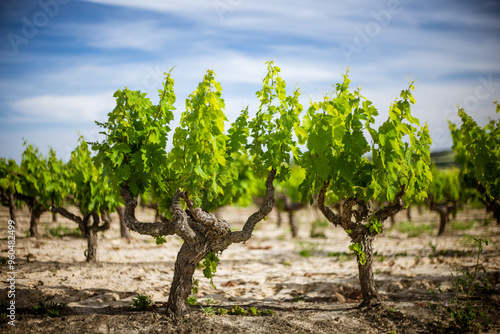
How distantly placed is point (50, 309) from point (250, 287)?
4093 millimetres

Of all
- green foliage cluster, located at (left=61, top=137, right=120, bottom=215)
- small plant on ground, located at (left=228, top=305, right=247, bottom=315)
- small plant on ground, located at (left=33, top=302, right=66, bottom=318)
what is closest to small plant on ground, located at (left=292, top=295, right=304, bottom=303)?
small plant on ground, located at (left=228, top=305, right=247, bottom=315)

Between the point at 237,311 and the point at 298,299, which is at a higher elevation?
the point at 237,311

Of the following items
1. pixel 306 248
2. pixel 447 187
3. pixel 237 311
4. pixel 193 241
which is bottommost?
pixel 306 248

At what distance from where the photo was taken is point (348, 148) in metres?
5.71

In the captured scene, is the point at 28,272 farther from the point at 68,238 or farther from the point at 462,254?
the point at 462,254

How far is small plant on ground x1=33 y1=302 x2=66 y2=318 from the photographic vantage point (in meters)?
5.57

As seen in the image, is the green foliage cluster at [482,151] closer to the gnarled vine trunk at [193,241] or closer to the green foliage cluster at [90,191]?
the gnarled vine trunk at [193,241]

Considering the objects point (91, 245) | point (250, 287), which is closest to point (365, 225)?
point (250, 287)

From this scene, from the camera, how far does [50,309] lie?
5.82 metres

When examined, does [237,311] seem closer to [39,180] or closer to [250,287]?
[250,287]

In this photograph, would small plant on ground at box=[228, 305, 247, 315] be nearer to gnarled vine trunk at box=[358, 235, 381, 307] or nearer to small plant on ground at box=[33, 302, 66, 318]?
gnarled vine trunk at box=[358, 235, 381, 307]

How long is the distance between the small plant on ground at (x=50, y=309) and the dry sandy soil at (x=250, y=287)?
10 cm

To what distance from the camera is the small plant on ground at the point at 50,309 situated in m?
5.57

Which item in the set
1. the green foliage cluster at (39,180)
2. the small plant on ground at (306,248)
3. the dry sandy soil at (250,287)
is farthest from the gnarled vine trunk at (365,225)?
the green foliage cluster at (39,180)
